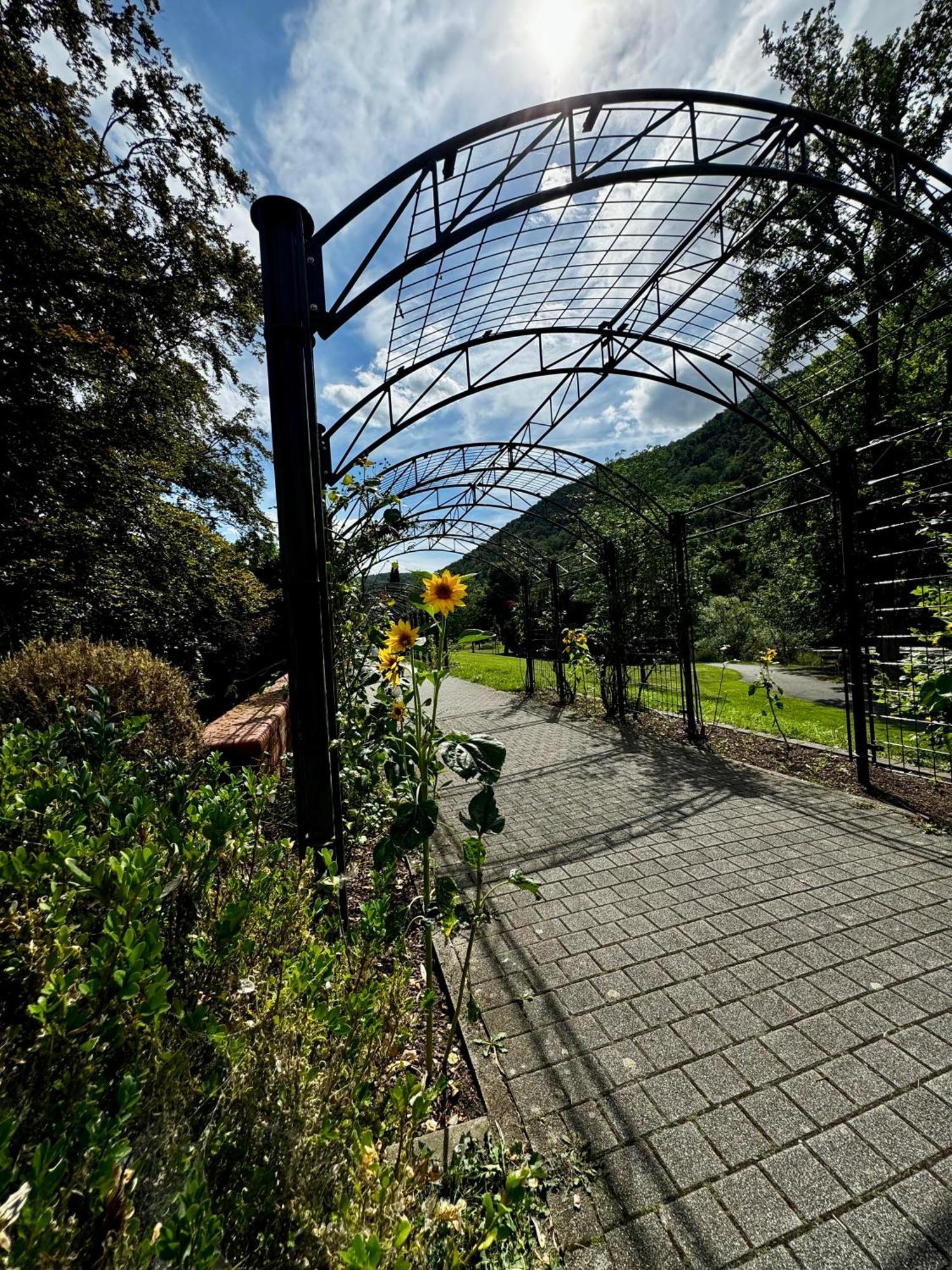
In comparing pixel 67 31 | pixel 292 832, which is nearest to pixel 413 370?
pixel 67 31

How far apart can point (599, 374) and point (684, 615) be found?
3.34 meters

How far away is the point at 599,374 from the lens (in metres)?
5.61

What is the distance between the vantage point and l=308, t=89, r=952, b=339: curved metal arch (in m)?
2.80

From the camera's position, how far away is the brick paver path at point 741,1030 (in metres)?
1.38

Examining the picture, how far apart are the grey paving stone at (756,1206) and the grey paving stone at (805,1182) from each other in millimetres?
31

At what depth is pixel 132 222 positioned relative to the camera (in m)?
5.00

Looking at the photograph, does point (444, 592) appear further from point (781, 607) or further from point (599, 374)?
point (781, 607)

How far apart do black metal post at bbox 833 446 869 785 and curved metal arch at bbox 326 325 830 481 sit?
50 cm

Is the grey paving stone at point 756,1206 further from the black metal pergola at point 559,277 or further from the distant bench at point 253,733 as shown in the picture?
the distant bench at point 253,733

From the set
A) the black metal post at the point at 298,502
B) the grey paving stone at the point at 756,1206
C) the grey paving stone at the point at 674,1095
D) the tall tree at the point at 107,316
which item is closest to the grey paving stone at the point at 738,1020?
the grey paving stone at the point at 674,1095

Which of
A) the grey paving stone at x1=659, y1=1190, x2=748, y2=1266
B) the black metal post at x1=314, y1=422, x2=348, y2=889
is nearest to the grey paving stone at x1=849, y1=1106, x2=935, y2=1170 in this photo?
the grey paving stone at x1=659, y1=1190, x2=748, y2=1266

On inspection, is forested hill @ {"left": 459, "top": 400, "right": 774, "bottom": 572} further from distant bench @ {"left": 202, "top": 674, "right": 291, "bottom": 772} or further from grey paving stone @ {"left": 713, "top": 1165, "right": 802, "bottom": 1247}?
grey paving stone @ {"left": 713, "top": 1165, "right": 802, "bottom": 1247}

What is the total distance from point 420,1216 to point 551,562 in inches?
381

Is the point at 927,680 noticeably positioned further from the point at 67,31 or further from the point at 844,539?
the point at 67,31
